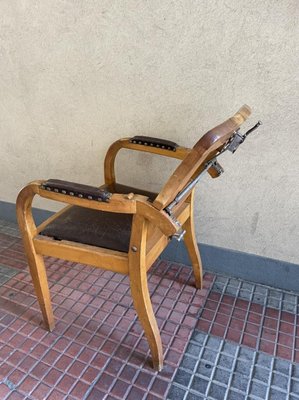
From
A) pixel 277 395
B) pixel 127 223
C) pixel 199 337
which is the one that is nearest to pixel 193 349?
pixel 199 337

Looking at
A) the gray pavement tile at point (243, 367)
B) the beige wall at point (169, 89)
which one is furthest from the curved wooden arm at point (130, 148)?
the gray pavement tile at point (243, 367)

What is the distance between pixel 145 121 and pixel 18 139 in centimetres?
91

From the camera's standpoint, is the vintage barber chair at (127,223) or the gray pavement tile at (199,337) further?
the gray pavement tile at (199,337)

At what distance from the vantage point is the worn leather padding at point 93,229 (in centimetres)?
126

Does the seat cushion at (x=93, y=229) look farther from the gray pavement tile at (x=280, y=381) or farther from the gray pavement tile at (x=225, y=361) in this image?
the gray pavement tile at (x=280, y=381)

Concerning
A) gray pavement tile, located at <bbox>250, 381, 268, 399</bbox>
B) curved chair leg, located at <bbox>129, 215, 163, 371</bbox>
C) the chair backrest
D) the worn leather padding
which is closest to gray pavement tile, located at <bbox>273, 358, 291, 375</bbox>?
gray pavement tile, located at <bbox>250, 381, 268, 399</bbox>

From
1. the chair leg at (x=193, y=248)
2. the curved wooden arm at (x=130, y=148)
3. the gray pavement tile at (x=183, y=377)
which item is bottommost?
the gray pavement tile at (x=183, y=377)

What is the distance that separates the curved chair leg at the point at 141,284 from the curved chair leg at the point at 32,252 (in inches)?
16.4

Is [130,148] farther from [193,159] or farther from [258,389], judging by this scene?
[258,389]

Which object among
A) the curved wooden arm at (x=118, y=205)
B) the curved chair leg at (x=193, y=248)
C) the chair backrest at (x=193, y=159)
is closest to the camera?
the chair backrest at (x=193, y=159)

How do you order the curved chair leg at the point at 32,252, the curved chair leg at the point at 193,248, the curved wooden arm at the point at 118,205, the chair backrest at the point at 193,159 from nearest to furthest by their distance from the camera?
1. the chair backrest at the point at 193,159
2. the curved wooden arm at the point at 118,205
3. the curved chair leg at the point at 32,252
4. the curved chair leg at the point at 193,248

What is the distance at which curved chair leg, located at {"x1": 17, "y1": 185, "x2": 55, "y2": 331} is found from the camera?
48.3 inches

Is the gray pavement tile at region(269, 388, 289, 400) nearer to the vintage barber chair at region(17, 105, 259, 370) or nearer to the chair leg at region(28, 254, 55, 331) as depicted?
the vintage barber chair at region(17, 105, 259, 370)

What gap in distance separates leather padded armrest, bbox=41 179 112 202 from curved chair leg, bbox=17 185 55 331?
8 centimetres
